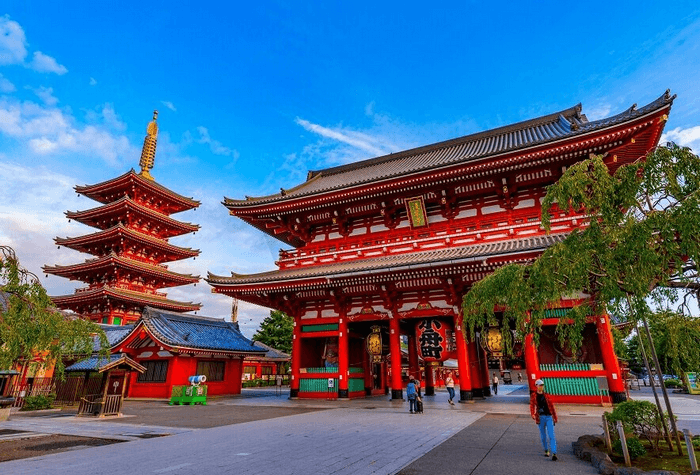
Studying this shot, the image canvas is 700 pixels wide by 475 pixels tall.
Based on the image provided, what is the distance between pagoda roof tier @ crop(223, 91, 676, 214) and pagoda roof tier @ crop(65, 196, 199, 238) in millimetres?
17051

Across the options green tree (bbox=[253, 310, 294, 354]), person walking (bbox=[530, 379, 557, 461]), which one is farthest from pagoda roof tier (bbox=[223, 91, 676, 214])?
green tree (bbox=[253, 310, 294, 354])

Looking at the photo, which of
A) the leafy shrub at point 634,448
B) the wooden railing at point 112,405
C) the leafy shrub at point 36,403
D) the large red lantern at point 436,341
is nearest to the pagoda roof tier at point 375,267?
the large red lantern at point 436,341

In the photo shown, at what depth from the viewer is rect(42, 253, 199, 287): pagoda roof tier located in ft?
108

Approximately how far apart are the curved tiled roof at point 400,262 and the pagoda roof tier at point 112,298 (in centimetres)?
1694

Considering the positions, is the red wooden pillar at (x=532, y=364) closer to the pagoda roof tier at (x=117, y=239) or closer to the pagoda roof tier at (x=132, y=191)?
the pagoda roof tier at (x=117, y=239)

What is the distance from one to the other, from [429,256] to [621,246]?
11481mm

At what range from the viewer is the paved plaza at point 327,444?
6.35 metres

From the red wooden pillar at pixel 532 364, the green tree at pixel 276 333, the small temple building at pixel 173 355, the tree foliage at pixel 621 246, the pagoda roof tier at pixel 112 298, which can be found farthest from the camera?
the green tree at pixel 276 333

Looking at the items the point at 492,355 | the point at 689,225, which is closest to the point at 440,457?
the point at 689,225

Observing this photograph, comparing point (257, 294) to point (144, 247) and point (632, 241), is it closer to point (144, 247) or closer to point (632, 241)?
point (632, 241)

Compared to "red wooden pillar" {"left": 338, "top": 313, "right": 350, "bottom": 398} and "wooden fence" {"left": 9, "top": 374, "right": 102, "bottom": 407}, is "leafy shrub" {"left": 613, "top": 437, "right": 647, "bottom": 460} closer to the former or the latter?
"red wooden pillar" {"left": 338, "top": 313, "right": 350, "bottom": 398}

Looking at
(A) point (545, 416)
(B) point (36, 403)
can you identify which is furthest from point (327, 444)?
(B) point (36, 403)

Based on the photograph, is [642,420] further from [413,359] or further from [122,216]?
[122,216]

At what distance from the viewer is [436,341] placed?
17.3 m
